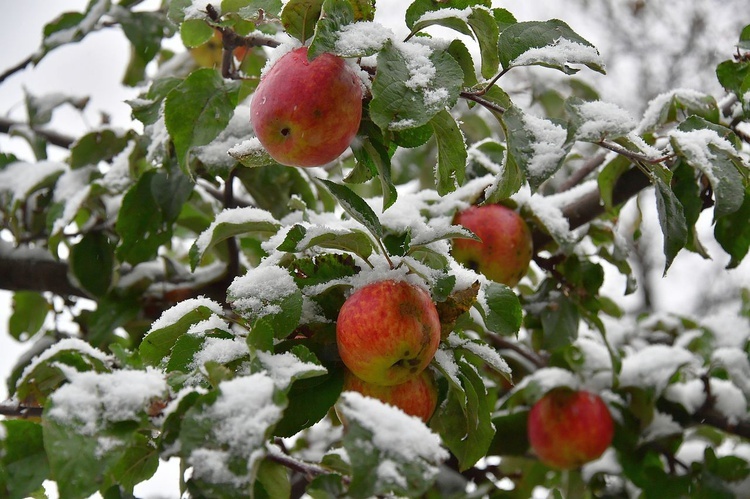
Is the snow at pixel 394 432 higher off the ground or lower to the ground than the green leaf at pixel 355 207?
lower

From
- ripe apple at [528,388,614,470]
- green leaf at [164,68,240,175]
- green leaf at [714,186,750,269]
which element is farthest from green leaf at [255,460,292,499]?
ripe apple at [528,388,614,470]

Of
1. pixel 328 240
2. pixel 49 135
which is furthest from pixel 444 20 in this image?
pixel 49 135

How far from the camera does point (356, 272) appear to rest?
2.63 feet

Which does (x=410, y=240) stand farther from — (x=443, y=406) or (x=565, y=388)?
(x=565, y=388)

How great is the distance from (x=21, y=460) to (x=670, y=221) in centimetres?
68

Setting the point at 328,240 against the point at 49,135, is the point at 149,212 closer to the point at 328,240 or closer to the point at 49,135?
the point at 328,240

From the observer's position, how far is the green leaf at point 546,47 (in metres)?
0.73

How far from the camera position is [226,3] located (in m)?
0.84

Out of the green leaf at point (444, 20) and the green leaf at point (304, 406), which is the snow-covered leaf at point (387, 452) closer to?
the green leaf at point (304, 406)

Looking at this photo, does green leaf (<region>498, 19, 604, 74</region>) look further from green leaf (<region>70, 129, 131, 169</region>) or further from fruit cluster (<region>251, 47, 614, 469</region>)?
green leaf (<region>70, 129, 131, 169</region>)

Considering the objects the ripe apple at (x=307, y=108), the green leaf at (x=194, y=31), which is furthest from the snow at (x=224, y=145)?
the ripe apple at (x=307, y=108)

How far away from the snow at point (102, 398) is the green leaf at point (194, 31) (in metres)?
0.50

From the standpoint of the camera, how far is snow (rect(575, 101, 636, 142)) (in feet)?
2.41

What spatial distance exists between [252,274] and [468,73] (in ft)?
1.03
